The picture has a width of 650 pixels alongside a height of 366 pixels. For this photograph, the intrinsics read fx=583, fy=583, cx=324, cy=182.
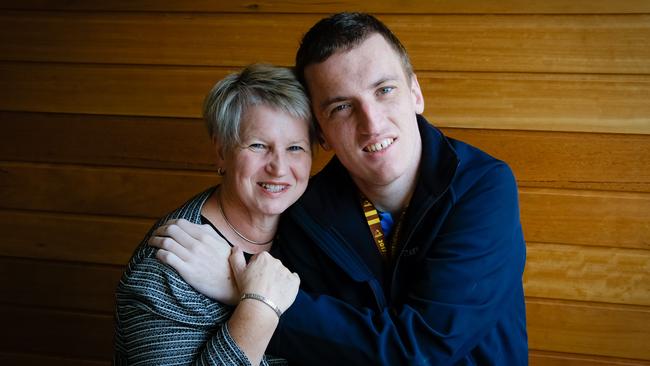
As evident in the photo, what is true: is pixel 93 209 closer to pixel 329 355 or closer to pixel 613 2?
pixel 329 355

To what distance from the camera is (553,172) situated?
7.34ft

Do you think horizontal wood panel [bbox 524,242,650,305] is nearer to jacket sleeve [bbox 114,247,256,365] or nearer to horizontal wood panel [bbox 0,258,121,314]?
jacket sleeve [bbox 114,247,256,365]

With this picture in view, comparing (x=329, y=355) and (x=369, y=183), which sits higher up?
(x=369, y=183)

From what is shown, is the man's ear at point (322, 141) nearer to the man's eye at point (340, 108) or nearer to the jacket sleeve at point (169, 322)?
the man's eye at point (340, 108)

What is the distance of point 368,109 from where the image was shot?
1.62 m

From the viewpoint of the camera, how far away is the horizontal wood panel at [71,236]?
2572 millimetres

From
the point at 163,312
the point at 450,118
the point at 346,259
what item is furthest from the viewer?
the point at 450,118

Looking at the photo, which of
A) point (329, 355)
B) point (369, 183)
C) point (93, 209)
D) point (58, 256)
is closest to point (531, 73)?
point (369, 183)

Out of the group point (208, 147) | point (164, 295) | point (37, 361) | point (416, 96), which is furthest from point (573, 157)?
point (37, 361)

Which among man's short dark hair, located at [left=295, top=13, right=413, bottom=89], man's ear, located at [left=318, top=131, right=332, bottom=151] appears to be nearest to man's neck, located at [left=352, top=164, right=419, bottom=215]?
A: man's ear, located at [left=318, top=131, right=332, bottom=151]

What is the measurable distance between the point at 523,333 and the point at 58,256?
79.7 inches

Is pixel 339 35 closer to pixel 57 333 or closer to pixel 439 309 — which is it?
pixel 439 309

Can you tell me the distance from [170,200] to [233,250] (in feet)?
3.51

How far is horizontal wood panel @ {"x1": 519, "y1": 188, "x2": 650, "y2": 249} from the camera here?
2213mm
